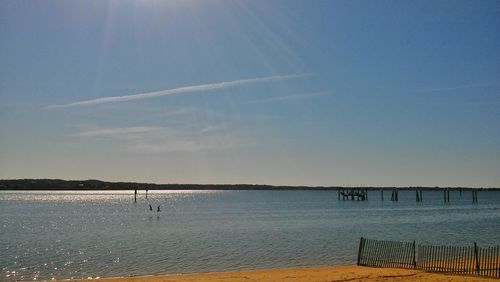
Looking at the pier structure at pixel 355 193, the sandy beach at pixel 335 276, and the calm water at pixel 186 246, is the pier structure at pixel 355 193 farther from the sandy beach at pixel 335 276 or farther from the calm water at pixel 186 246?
the sandy beach at pixel 335 276

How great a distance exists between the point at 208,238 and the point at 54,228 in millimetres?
23990

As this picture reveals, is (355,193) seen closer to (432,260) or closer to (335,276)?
(432,260)

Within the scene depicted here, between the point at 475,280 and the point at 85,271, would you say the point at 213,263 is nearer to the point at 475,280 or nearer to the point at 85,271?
the point at 85,271

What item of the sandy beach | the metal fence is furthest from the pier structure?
the sandy beach

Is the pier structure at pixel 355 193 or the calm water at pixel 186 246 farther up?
the pier structure at pixel 355 193

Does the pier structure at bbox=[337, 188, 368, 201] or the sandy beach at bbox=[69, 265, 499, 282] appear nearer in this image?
the sandy beach at bbox=[69, 265, 499, 282]

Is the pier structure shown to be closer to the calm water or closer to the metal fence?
the calm water

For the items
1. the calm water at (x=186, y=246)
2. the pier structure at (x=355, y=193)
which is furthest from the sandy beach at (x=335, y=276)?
the pier structure at (x=355, y=193)

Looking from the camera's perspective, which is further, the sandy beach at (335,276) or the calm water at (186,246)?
the calm water at (186,246)

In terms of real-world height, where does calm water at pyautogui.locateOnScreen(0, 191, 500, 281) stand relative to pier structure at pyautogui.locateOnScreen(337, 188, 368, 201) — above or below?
below

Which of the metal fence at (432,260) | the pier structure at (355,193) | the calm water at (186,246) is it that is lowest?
the calm water at (186,246)

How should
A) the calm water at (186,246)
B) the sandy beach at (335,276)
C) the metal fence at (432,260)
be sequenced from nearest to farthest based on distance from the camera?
the sandy beach at (335,276), the metal fence at (432,260), the calm water at (186,246)

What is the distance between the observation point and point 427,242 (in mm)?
49438

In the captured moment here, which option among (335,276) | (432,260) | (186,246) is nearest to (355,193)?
(186,246)
